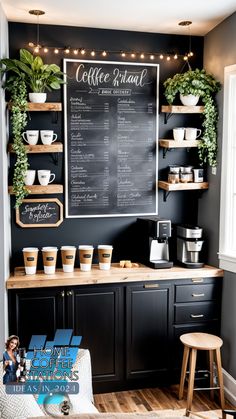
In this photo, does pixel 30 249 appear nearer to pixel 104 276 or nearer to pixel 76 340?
pixel 104 276

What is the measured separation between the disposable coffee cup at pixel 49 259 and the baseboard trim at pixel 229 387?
1661mm

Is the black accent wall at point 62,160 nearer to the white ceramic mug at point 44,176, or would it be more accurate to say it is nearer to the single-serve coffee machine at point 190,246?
the white ceramic mug at point 44,176

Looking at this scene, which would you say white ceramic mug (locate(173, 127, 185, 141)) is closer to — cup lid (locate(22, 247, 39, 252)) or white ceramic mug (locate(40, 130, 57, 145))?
white ceramic mug (locate(40, 130, 57, 145))

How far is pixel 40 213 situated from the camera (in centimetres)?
439

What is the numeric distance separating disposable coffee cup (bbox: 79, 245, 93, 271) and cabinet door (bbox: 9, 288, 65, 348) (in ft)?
1.06

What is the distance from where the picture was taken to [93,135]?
14.6ft

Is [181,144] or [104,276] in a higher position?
[181,144]

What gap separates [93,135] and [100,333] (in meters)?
1.66

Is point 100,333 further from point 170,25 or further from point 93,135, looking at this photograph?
point 170,25

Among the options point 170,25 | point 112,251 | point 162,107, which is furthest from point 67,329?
point 170,25

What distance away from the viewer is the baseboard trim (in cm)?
412

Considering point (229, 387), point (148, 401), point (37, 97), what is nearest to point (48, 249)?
point (37, 97)

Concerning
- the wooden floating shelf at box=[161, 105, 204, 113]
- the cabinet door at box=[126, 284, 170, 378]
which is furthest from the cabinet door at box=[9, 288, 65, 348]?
the wooden floating shelf at box=[161, 105, 204, 113]

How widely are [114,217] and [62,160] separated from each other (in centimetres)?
68
